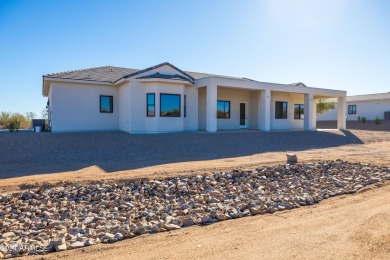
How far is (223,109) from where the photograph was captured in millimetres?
25062

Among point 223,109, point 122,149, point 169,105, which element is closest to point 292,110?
point 223,109

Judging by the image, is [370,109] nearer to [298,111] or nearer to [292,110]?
[298,111]

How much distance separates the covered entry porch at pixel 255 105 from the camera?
21547 millimetres

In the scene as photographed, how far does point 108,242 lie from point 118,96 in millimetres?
18252

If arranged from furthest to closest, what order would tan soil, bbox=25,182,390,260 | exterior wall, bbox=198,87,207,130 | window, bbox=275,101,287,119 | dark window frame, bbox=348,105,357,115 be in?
dark window frame, bbox=348,105,357,115 < window, bbox=275,101,287,119 < exterior wall, bbox=198,87,207,130 < tan soil, bbox=25,182,390,260

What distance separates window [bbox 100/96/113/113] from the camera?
2116cm

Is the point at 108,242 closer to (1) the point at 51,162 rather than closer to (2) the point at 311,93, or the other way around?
(1) the point at 51,162

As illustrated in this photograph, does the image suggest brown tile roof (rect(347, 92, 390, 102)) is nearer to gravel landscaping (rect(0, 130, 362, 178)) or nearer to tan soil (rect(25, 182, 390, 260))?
gravel landscaping (rect(0, 130, 362, 178))

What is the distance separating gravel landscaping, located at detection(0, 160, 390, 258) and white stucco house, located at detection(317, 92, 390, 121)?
37.6 meters

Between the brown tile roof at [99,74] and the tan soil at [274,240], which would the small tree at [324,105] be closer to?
the brown tile roof at [99,74]

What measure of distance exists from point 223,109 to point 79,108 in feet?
37.6

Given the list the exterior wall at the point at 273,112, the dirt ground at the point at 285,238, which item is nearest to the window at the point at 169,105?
the exterior wall at the point at 273,112

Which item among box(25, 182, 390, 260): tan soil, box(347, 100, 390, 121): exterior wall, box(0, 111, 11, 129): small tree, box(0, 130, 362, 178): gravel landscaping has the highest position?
box(347, 100, 390, 121): exterior wall

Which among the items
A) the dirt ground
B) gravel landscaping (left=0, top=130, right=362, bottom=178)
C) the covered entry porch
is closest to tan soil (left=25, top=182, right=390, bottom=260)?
the dirt ground
